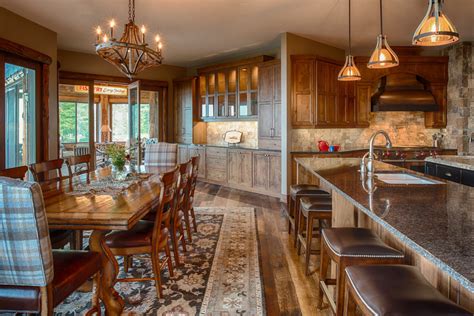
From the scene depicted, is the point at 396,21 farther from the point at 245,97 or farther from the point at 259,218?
the point at 259,218

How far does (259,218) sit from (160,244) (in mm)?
2516

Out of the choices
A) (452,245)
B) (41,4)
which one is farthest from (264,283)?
(41,4)

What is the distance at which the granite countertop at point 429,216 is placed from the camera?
102 cm

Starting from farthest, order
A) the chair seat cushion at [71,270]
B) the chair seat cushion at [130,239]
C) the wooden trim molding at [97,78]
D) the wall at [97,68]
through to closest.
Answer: the wall at [97,68]
the wooden trim molding at [97,78]
the chair seat cushion at [130,239]
the chair seat cushion at [71,270]

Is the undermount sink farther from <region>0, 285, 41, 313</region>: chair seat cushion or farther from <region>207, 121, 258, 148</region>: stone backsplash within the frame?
<region>207, 121, 258, 148</region>: stone backsplash

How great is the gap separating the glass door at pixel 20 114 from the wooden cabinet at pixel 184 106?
3602 millimetres

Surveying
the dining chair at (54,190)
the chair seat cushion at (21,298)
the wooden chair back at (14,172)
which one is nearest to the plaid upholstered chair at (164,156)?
the dining chair at (54,190)

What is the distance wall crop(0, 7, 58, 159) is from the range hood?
238 inches

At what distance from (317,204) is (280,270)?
72 centimetres

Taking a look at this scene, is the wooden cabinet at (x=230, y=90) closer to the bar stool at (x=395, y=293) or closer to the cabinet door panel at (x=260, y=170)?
the cabinet door panel at (x=260, y=170)

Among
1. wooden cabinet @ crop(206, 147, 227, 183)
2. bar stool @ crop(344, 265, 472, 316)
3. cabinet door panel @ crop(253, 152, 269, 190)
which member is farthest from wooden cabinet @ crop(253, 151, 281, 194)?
bar stool @ crop(344, 265, 472, 316)

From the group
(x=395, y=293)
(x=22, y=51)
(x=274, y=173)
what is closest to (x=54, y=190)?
(x=395, y=293)

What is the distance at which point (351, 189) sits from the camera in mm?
2121

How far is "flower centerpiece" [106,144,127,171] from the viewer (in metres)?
3.29
